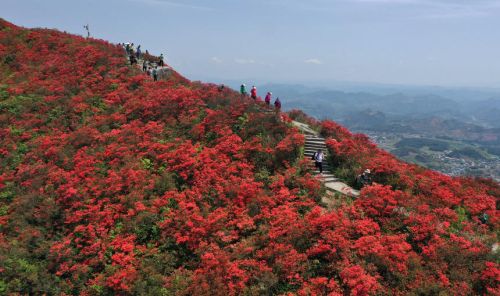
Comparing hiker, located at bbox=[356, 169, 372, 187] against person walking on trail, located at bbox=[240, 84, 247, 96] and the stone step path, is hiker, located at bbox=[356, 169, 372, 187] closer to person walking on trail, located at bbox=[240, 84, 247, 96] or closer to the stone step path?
the stone step path

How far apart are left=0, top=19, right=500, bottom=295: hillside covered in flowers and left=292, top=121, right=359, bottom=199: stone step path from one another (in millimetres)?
696

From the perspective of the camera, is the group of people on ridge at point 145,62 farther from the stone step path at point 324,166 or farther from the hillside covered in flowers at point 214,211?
the stone step path at point 324,166

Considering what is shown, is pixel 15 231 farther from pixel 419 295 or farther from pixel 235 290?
pixel 419 295

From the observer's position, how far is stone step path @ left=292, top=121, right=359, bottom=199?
2016 centimetres

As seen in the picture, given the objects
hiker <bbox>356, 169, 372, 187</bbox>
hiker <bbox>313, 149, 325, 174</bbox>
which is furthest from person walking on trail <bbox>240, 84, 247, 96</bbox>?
hiker <bbox>356, 169, 372, 187</bbox>

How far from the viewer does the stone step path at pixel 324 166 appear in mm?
20156

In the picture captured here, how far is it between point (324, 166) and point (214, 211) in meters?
8.99

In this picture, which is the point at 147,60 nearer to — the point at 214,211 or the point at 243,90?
the point at 243,90

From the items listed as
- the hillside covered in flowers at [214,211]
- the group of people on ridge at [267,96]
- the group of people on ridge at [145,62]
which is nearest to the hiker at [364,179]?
the hillside covered in flowers at [214,211]

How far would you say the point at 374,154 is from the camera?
25203 millimetres

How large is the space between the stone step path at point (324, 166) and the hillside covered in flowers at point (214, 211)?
696mm

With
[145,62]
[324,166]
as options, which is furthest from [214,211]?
[145,62]

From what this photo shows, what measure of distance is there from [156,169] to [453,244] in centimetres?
1696

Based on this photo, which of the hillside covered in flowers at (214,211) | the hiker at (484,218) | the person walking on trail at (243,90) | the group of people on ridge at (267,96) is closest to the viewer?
the hillside covered in flowers at (214,211)
